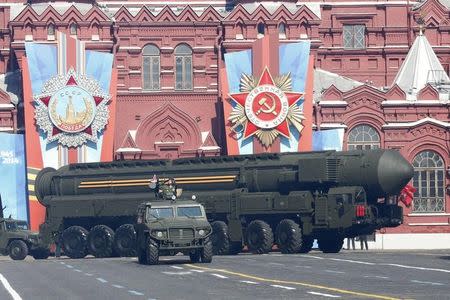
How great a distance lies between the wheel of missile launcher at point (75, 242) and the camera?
63.7 meters

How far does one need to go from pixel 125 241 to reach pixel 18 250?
6.48m

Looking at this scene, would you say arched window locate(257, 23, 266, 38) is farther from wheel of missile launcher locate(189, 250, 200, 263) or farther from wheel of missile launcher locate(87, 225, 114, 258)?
wheel of missile launcher locate(189, 250, 200, 263)

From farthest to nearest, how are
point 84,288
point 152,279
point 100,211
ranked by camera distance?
1. point 100,211
2. point 152,279
3. point 84,288

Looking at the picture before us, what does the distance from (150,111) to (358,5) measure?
1672 cm

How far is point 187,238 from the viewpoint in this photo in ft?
150

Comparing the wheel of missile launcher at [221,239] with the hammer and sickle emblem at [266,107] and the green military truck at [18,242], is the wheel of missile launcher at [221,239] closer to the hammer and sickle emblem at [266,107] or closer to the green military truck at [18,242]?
the green military truck at [18,242]

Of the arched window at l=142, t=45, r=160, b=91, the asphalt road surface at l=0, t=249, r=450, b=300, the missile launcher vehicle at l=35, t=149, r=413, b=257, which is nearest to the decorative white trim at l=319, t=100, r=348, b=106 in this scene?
the arched window at l=142, t=45, r=160, b=91

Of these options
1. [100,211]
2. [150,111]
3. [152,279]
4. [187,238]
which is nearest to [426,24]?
[150,111]

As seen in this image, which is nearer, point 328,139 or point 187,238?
point 187,238

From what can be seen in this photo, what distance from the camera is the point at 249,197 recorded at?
60.3 meters

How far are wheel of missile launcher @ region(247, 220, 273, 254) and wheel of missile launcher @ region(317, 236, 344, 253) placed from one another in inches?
93.0

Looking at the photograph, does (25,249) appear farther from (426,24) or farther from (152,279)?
(426,24)

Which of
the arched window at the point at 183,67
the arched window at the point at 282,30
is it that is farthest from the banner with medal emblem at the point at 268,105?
the arched window at the point at 183,67

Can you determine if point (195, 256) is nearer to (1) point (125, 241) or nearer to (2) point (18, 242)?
(1) point (125, 241)
